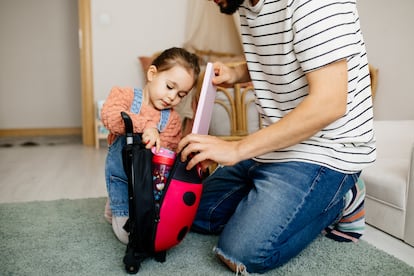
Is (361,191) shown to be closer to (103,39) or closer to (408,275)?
(408,275)

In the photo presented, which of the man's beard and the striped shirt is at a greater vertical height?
the man's beard

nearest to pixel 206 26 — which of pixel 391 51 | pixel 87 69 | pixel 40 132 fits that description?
pixel 87 69

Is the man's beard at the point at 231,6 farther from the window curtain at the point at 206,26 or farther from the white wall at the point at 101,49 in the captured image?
the window curtain at the point at 206,26

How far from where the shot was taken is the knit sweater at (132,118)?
1162 mm

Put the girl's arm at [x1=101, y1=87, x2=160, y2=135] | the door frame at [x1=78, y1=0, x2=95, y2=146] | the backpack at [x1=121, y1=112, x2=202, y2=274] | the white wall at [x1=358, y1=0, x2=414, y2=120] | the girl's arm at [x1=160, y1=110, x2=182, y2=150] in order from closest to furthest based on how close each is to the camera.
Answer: the backpack at [x1=121, y1=112, x2=202, y2=274] < the girl's arm at [x1=101, y1=87, x2=160, y2=135] < the girl's arm at [x1=160, y1=110, x2=182, y2=150] < the white wall at [x1=358, y1=0, x2=414, y2=120] < the door frame at [x1=78, y1=0, x2=95, y2=146]

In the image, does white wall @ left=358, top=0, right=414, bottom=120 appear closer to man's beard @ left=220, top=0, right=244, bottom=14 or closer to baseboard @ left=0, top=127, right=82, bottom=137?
man's beard @ left=220, top=0, right=244, bottom=14

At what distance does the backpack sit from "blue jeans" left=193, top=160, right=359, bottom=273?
0.45ft

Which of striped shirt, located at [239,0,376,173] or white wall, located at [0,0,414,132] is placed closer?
striped shirt, located at [239,0,376,173]

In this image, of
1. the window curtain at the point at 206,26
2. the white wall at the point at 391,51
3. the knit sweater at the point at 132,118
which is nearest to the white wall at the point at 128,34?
the window curtain at the point at 206,26

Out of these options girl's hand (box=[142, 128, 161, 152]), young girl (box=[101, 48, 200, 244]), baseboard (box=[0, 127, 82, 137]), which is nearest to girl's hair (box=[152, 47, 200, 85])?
young girl (box=[101, 48, 200, 244])

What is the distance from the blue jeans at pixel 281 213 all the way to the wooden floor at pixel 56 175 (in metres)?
0.31

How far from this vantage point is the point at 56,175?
224 cm

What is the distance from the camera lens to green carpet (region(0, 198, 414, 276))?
105cm

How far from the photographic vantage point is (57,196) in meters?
1.78
